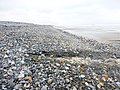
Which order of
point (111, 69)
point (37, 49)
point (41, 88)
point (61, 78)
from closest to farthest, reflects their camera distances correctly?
point (41, 88), point (61, 78), point (111, 69), point (37, 49)

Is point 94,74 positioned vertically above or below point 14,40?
below

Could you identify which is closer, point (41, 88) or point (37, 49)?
point (41, 88)

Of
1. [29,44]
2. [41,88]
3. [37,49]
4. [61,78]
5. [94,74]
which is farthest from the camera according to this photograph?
[29,44]

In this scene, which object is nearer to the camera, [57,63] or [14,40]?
[57,63]

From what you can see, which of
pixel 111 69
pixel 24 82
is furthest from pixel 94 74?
pixel 24 82

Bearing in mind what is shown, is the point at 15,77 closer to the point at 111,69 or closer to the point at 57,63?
the point at 57,63

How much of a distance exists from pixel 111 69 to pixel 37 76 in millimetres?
2992

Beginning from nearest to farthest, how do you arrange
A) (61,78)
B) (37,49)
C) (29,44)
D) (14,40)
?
(61,78), (37,49), (29,44), (14,40)

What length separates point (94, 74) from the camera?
23.7 ft

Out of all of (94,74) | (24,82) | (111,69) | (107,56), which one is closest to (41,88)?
(24,82)

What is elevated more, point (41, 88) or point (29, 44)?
point (29, 44)

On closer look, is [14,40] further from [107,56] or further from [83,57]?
[107,56]

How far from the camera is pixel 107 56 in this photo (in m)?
10.3

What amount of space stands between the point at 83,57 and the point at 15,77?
12.2 ft
